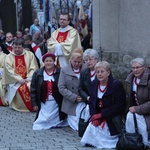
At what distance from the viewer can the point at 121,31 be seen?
10.1m

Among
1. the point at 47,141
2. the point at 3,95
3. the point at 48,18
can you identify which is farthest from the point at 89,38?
the point at 47,141

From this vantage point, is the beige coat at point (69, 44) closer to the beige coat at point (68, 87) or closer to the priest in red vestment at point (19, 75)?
the priest in red vestment at point (19, 75)

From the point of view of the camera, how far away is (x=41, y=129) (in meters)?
9.55

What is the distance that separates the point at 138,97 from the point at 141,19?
2.11m

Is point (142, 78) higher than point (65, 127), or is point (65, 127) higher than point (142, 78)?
point (142, 78)

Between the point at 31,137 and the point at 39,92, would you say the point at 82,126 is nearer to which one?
the point at 31,137

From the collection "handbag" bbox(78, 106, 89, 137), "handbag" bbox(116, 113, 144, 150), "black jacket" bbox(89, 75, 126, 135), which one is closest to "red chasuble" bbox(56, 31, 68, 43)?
"handbag" bbox(78, 106, 89, 137)

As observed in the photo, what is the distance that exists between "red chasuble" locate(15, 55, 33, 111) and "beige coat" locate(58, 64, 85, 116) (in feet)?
8.52

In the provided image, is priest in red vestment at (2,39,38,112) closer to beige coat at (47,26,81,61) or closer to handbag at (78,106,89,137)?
beige coat at (47,26,81,61)

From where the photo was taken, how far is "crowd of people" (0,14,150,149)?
7.61 metres

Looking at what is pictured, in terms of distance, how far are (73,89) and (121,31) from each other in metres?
1.74

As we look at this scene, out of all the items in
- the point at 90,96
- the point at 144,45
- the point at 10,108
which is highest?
the point at 144,45

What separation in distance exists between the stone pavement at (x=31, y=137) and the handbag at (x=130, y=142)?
63 cm

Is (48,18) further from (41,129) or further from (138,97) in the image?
(138,97)
